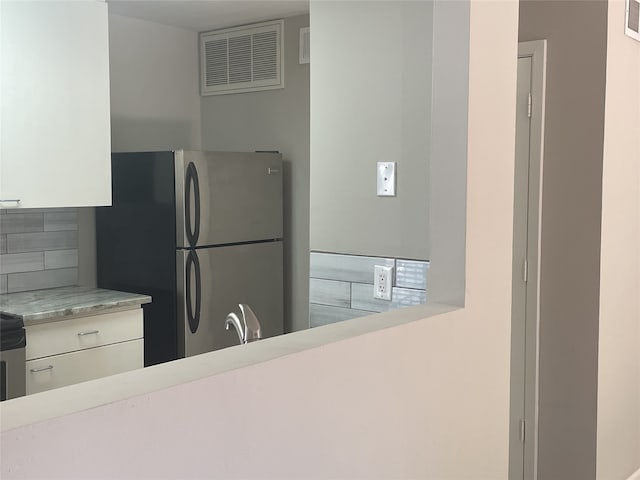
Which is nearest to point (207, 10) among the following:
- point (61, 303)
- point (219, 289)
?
point (219, 289)

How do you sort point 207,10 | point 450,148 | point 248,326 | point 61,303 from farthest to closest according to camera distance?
point 207,10
point 61,303
point 248,326
point 450,148

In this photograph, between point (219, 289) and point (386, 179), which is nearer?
point (386, 179)

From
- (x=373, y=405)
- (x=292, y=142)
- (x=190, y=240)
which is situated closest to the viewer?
(x=373, y=405)

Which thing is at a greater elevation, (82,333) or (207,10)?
(207,10)

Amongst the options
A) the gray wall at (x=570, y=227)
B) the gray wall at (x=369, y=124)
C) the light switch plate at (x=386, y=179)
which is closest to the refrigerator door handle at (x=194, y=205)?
the gray wall at (x=369, y=124)

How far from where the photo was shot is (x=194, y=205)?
3.66 meters

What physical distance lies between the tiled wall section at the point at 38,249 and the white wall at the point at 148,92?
0.26 feet

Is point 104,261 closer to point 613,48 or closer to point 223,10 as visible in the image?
point 223,10

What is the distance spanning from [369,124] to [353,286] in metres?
0.62

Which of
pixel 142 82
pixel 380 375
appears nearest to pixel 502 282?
pixel 380 375

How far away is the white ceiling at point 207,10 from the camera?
386 centimetres

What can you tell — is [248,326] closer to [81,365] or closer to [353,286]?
[353,286]

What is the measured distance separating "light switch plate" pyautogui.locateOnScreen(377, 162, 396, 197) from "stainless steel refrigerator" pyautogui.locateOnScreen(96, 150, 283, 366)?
1.22m

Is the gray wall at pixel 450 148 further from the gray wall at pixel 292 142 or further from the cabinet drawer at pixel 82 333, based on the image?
the gray wall at pixel 292 142
